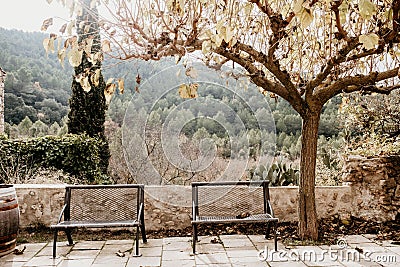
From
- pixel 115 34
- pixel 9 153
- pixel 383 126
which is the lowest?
pixel 9 153

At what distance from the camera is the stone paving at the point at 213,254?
355 cm

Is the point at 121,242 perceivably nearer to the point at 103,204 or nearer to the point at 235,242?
the point at 103,204

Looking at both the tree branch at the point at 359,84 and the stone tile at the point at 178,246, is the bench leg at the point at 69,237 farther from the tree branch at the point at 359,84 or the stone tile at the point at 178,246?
the tree branch at the point at 359,84

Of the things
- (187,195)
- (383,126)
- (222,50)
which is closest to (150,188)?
(187,195)

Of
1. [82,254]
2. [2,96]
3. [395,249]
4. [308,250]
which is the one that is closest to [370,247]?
[395,249]

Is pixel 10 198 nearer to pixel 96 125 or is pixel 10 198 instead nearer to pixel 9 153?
pixel 9 153

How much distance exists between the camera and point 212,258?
368 cm

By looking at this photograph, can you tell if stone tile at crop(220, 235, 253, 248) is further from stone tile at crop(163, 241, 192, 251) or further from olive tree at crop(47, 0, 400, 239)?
olive tree at crop(47, 0, 400, 239)

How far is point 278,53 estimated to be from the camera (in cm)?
466

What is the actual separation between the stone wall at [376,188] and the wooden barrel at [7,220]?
3681 millimetres

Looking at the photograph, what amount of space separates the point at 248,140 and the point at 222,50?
1989 millimetres

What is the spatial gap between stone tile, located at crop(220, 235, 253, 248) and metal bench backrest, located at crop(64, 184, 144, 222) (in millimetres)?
1005

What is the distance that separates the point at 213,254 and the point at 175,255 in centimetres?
35

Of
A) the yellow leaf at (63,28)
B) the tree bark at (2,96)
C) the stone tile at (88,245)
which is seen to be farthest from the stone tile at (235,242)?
the tree bark at (2,96)
